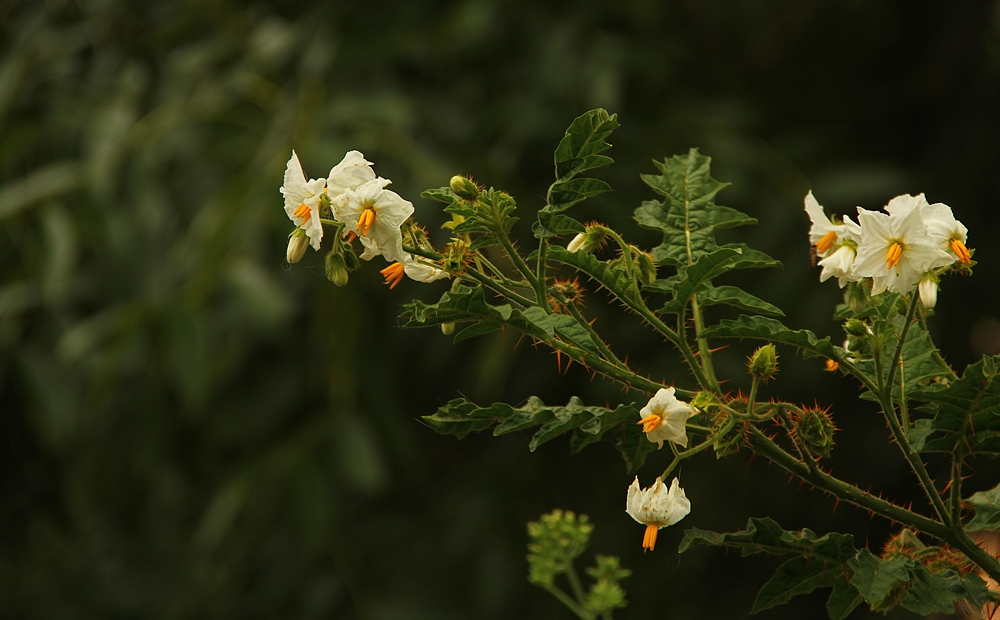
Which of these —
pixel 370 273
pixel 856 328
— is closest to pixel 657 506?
pixel 856 328

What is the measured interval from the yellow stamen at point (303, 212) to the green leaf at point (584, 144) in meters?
0.11

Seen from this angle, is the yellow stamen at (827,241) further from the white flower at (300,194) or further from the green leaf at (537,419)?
the white flower at (300,194)

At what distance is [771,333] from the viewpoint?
0.41 m

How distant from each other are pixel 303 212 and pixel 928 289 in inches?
10.6

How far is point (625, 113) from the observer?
71.7 inches

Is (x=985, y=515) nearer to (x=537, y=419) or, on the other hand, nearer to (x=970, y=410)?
(x=970, y=410)

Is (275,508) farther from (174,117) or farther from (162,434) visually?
(174,117)

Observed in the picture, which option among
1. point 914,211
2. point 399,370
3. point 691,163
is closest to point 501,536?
point 399,370

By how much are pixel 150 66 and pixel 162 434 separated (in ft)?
2.38

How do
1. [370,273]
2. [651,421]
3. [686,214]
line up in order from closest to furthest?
[651,421] < [686,214] < [370,273]

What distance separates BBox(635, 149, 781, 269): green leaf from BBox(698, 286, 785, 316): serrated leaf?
1.2 inches

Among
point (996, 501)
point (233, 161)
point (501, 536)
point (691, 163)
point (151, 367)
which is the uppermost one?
point (691, 163)

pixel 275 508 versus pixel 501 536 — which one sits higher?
pixel 275 508

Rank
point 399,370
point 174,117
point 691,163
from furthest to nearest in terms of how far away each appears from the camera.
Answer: point 399,370 → point 174,117 → point 691,163
